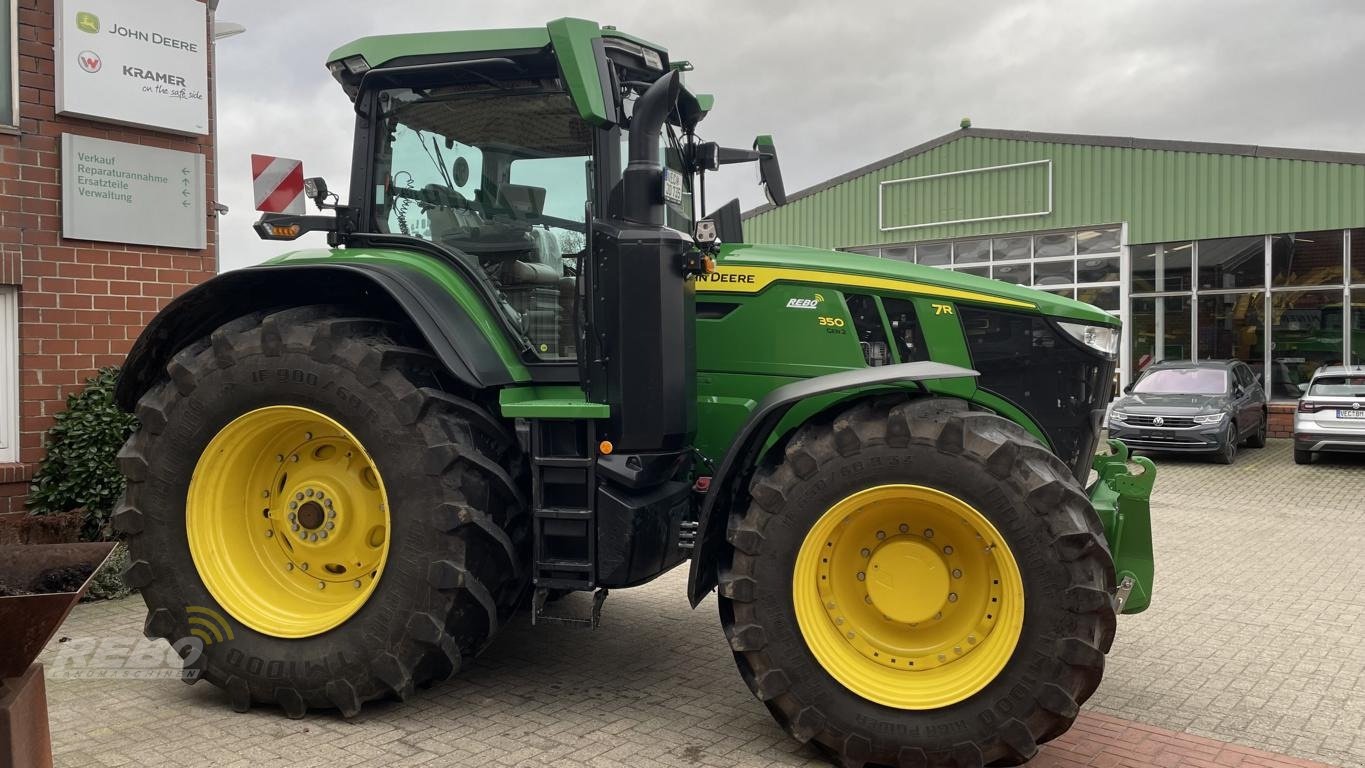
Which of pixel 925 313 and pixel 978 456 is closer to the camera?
pixel 978 456

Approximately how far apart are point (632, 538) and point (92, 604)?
391 cm

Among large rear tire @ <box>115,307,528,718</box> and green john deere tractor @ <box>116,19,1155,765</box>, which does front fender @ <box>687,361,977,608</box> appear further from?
large rear tire @ <box>115,307,528,718</box>

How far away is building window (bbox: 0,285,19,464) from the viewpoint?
6461 mm

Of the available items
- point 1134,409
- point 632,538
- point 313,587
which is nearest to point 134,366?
point 313,587

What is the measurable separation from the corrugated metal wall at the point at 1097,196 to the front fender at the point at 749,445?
14.3 metres

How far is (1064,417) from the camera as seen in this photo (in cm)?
447

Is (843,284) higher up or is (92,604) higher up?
(843,284)

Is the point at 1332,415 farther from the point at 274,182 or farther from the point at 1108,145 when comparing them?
the point at 274,182

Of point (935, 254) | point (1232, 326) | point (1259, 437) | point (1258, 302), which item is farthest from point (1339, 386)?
point (935, 254)

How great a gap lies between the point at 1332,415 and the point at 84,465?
1552 centimetres

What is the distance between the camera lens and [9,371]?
21.2 ft

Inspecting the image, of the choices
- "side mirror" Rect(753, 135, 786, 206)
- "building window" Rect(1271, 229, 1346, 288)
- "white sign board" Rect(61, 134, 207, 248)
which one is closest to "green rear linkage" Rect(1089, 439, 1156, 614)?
"side mirror" Rect(753, 135, 786, 206)

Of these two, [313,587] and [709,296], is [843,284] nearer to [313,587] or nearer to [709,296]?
[709,296]

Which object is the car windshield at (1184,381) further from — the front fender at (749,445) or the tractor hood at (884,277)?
the front fender at (749,445)
